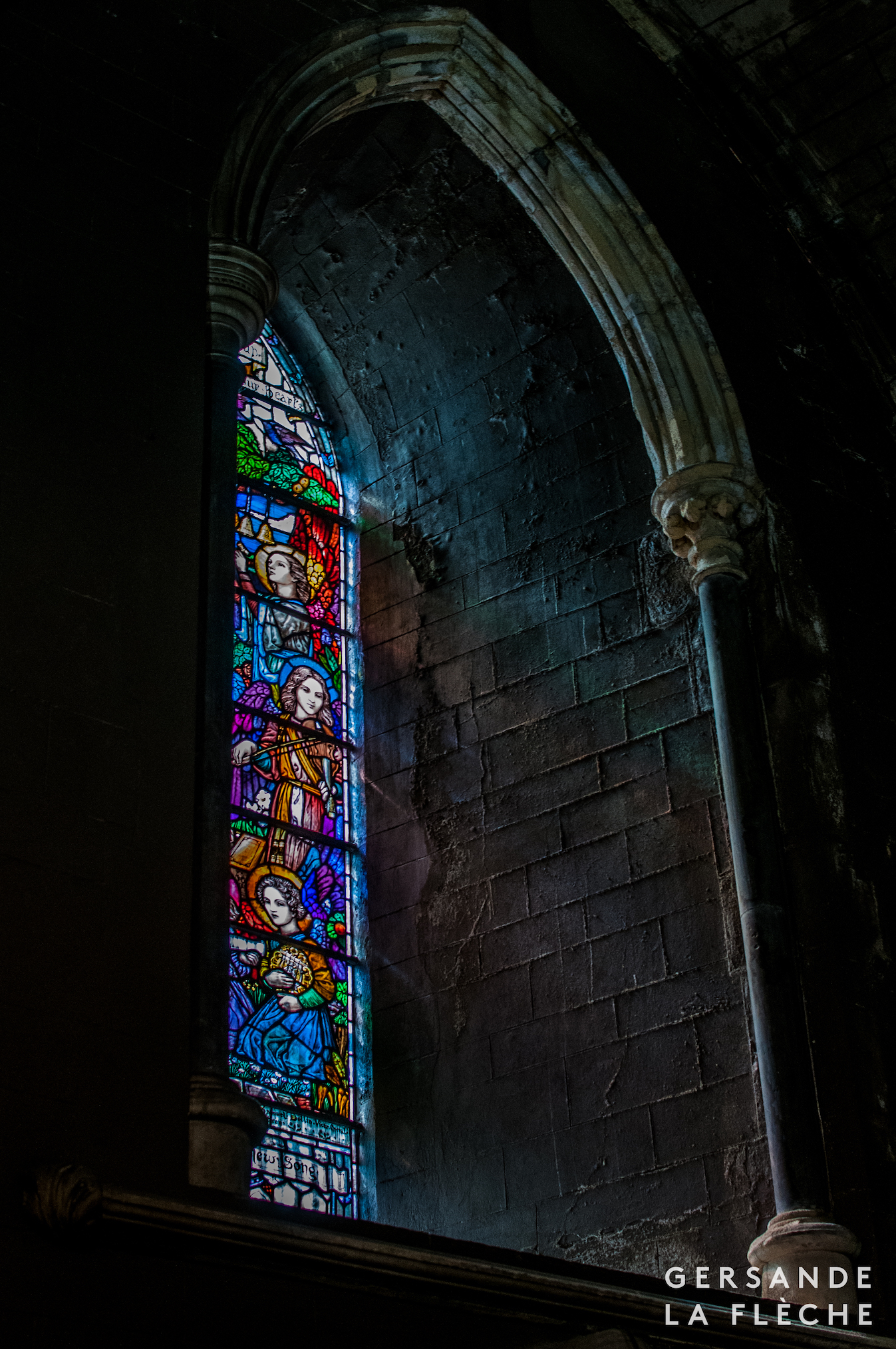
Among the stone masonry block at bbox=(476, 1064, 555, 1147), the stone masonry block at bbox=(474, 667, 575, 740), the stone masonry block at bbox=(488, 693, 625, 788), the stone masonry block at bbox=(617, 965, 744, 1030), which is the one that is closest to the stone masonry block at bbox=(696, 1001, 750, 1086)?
the stone masonry block at bbox=(617, 965, 744, 1030)

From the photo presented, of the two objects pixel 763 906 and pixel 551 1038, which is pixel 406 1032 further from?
pixel 763 906

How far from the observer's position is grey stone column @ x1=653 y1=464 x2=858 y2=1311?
16.5 feet

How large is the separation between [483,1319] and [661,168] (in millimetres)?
4490

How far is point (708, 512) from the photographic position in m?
6.23

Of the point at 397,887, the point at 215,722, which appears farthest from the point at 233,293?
the point at 397,887

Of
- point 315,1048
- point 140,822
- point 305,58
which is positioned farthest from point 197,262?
point 315,1048

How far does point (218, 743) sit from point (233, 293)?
1.37 meters

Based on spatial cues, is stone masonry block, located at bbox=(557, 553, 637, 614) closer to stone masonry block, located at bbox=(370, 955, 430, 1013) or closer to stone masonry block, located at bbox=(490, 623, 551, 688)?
stone masonry block, located at bbox=(490, 623, 551, 688)

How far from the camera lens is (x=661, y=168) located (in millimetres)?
7031

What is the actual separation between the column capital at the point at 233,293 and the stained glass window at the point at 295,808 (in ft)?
2.41

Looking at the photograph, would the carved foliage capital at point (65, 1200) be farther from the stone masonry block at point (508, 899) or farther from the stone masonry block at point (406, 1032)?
the stone masonry block at point (508, 899)

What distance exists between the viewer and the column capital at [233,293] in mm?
5141

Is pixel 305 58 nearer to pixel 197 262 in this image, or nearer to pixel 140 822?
pixel 197 262

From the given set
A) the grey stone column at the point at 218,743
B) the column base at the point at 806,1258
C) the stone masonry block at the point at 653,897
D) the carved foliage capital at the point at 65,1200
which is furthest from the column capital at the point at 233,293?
the column base at the point at 806,1258
